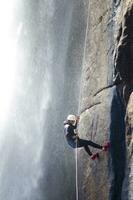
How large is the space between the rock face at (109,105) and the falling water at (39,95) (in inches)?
96.8

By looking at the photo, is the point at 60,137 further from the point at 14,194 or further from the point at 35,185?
the point at 14,194

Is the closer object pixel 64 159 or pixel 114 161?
pixel 114 161

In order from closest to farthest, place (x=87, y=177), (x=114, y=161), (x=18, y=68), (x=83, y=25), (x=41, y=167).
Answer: (x=114, y=161), (x=87, y=177), (x=83, y=25), (x=41, y=167), (x=18, y=68)

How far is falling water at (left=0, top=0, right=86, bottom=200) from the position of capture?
59.7ft

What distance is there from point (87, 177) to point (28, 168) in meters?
7.10

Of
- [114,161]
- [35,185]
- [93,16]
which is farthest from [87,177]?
[35,185]

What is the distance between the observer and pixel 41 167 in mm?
19812

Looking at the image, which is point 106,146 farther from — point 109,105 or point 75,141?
A: point 75,141

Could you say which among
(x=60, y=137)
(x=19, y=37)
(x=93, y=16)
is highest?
(x=19, y=37)

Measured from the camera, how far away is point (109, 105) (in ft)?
44.2

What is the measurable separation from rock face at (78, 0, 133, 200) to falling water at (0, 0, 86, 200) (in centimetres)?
246

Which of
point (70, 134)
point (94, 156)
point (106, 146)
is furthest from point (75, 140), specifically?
point (106, 146)

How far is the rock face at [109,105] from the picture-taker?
12828 millimetres

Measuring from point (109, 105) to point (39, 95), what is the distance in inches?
326
